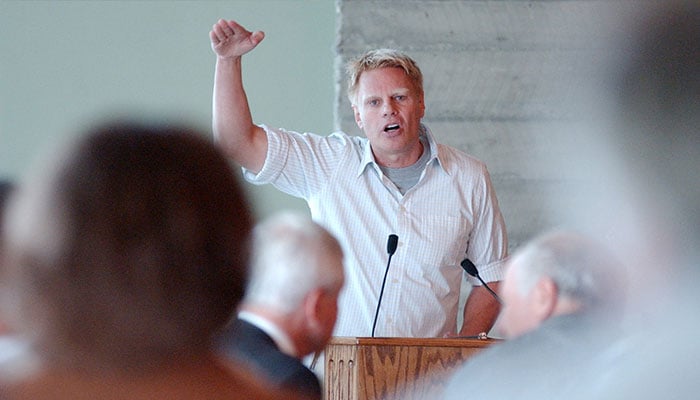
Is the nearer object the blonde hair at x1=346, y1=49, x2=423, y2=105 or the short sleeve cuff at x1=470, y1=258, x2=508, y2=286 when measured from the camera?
the short sleeve cuff at x1=470, y1=258, x2=508, y2=286

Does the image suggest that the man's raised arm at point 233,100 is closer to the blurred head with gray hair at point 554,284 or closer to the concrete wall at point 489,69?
the concrete wall at point 489,69

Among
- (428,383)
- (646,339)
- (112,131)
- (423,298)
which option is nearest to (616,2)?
(646,339)

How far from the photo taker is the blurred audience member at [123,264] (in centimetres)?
92

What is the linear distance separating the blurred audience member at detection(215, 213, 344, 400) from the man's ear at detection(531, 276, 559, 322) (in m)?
0.49

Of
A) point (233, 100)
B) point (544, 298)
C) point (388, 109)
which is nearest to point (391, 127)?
point (388, 109)

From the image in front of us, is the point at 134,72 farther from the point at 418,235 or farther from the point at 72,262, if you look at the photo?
the point at 72,262

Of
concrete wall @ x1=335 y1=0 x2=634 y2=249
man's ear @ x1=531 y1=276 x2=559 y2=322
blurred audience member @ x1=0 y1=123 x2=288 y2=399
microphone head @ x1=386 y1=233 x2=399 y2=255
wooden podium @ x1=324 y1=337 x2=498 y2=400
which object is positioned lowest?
blurred audience member @ x1=0 y1=123 x2=288 y2=399

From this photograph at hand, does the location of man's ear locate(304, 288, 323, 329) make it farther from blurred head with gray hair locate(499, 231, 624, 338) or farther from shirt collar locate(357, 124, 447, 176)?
shirt collar locate(357, 124, 447, 176)

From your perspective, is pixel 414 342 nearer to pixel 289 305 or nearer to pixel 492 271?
pixel 289 305

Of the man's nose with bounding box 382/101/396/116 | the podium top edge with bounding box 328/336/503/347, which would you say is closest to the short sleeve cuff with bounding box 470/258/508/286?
the man's nose with bounding box 382/101/396/116

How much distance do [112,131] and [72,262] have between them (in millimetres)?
127

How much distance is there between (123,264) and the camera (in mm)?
935

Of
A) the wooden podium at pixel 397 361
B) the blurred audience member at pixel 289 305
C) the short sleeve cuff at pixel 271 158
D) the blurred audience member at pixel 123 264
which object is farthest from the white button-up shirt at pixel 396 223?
the blurred audience member at pixel 123 264

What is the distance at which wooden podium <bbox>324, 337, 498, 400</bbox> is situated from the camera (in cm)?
273
